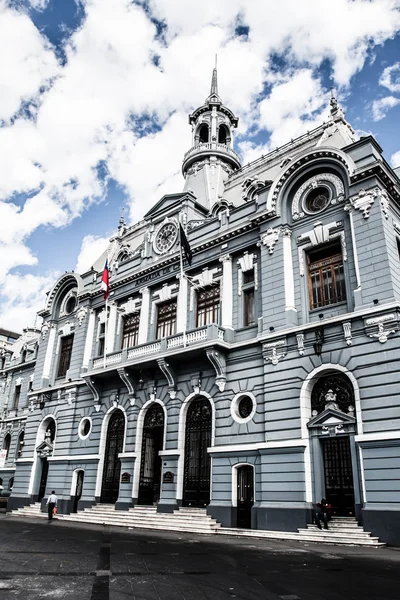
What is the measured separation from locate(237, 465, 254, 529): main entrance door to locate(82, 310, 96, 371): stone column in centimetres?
1449

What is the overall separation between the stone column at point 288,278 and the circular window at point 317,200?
1.56 metres

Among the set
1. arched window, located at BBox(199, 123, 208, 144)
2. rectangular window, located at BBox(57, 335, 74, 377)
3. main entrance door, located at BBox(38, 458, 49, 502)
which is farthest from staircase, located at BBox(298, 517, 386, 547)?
arched window, located at BBox(199, 123, 208, 144)

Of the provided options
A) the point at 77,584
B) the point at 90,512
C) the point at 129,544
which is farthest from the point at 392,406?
the point at 90,512

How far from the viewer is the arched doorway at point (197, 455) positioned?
23.5 m

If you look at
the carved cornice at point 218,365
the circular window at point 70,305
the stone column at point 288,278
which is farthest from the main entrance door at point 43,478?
the stone column at point 288,278

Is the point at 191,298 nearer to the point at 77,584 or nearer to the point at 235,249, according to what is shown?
the point at 235,249

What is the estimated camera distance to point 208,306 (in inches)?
1063

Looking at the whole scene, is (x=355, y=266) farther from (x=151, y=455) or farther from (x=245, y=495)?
(x=151, y=455)

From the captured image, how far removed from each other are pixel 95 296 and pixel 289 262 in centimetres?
1630

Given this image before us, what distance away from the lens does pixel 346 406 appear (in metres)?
19.4

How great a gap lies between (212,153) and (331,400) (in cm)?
2404

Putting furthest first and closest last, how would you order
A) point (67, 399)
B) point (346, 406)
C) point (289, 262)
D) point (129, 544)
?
point (67, 399) < point (289, 262) < point (346, 406) < point (129, 544)

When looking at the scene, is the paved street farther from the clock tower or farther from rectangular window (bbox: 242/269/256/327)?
the clock tower

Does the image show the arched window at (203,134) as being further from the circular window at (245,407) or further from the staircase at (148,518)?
the staircase at (148,518)
